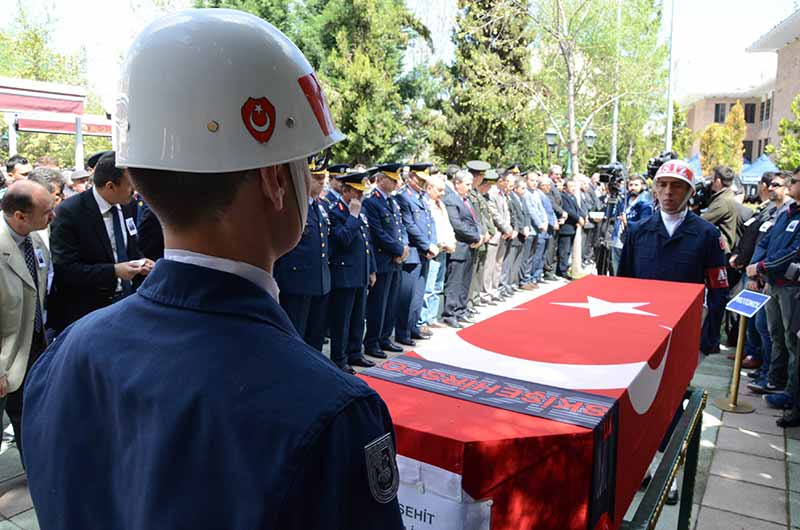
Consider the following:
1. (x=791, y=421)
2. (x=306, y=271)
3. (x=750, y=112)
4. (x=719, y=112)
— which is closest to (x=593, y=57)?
(x=791, y=421)

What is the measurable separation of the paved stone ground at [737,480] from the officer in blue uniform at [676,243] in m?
0.49

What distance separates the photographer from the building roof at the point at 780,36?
107 ft

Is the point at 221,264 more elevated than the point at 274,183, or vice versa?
the point at 274,183

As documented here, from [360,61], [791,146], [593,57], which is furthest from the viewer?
[360,61]

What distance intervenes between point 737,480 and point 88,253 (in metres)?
4.46

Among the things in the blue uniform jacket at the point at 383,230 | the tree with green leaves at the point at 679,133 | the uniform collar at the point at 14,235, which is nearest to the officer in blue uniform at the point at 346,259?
the blue uniform jacket at the point at 383,230

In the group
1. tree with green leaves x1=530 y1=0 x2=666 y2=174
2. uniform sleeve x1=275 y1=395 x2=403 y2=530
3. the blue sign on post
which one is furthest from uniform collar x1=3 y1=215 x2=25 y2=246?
tree with green leaves x1=530 y1=0 x2=666 y2=174

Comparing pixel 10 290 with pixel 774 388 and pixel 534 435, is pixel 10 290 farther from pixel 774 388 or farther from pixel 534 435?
pixel 774 388

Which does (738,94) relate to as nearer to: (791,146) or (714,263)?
(791,146)

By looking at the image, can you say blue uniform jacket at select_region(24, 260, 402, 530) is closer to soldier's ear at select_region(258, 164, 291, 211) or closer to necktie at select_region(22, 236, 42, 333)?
soldier's ear at select_region(258, 164, 291, 211)

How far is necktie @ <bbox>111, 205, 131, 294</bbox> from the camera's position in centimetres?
401

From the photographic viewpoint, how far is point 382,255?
6.97 meters

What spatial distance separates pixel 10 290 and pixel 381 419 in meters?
3.20

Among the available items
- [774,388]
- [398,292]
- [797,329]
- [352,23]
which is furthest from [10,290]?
[352,23]
